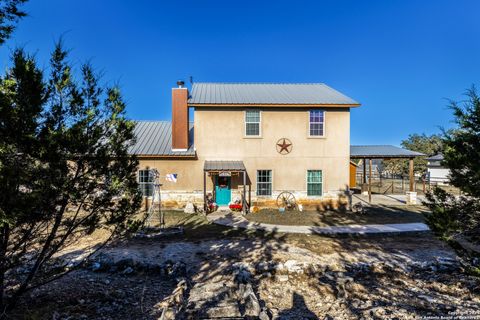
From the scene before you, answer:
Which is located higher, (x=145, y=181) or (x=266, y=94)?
(x=266, y=94)

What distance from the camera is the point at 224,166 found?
523 inches

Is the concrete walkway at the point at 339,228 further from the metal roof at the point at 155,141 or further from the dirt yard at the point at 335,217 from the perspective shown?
the metal roof at the point at 155,141

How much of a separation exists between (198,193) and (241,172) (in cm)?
290

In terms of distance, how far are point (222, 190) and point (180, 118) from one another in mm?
5225

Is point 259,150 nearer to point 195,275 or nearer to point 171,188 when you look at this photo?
point 171,188

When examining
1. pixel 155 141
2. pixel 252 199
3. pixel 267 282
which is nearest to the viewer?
pixel 267 282

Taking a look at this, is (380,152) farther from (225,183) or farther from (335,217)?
(225,183)

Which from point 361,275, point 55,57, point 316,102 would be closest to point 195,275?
point 361,275

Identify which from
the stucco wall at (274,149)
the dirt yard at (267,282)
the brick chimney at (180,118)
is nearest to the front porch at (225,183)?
the stucco wall at (274,149)

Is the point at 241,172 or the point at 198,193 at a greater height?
the point at 241,172

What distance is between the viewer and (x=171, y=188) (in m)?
14.1

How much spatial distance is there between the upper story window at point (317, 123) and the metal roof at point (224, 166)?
4.89 meters

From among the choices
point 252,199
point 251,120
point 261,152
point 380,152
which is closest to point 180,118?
point 251,120

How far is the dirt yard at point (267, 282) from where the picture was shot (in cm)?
464
